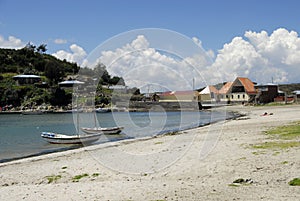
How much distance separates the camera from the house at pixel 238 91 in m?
101

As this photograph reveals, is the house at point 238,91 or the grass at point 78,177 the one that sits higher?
the house at point 238,91

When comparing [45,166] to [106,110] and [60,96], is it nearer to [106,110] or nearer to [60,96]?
[106,110]

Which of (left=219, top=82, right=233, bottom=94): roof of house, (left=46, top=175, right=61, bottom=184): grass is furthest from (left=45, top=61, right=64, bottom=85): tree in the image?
(left=46, top=175, right=61, bottom=184): grass

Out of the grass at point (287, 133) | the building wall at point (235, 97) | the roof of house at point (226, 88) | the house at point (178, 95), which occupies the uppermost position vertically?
the roof of house at point (226, 88)

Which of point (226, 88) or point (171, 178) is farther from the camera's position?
point (226, 88)

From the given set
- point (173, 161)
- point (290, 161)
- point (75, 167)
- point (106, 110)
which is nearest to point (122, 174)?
point (173, 161)

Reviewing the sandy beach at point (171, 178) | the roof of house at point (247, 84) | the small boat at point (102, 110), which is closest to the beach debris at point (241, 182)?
the sandy beach at point (171, 178)

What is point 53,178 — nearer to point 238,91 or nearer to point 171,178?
point 171,178

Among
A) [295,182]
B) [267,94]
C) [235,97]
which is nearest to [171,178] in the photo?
[295,182]

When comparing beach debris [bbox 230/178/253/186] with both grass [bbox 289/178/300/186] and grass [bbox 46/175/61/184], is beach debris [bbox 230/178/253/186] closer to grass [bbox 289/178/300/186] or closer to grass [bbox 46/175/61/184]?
grass [bbox 289/178/300/186]

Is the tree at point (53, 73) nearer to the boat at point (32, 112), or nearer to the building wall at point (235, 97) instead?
the boat at point (32, 112)

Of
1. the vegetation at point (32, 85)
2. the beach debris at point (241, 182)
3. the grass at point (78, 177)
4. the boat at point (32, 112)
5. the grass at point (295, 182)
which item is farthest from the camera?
the vegetation at point (32, 85)

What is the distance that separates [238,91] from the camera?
4085 inches

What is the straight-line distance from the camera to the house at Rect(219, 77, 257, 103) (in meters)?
101
